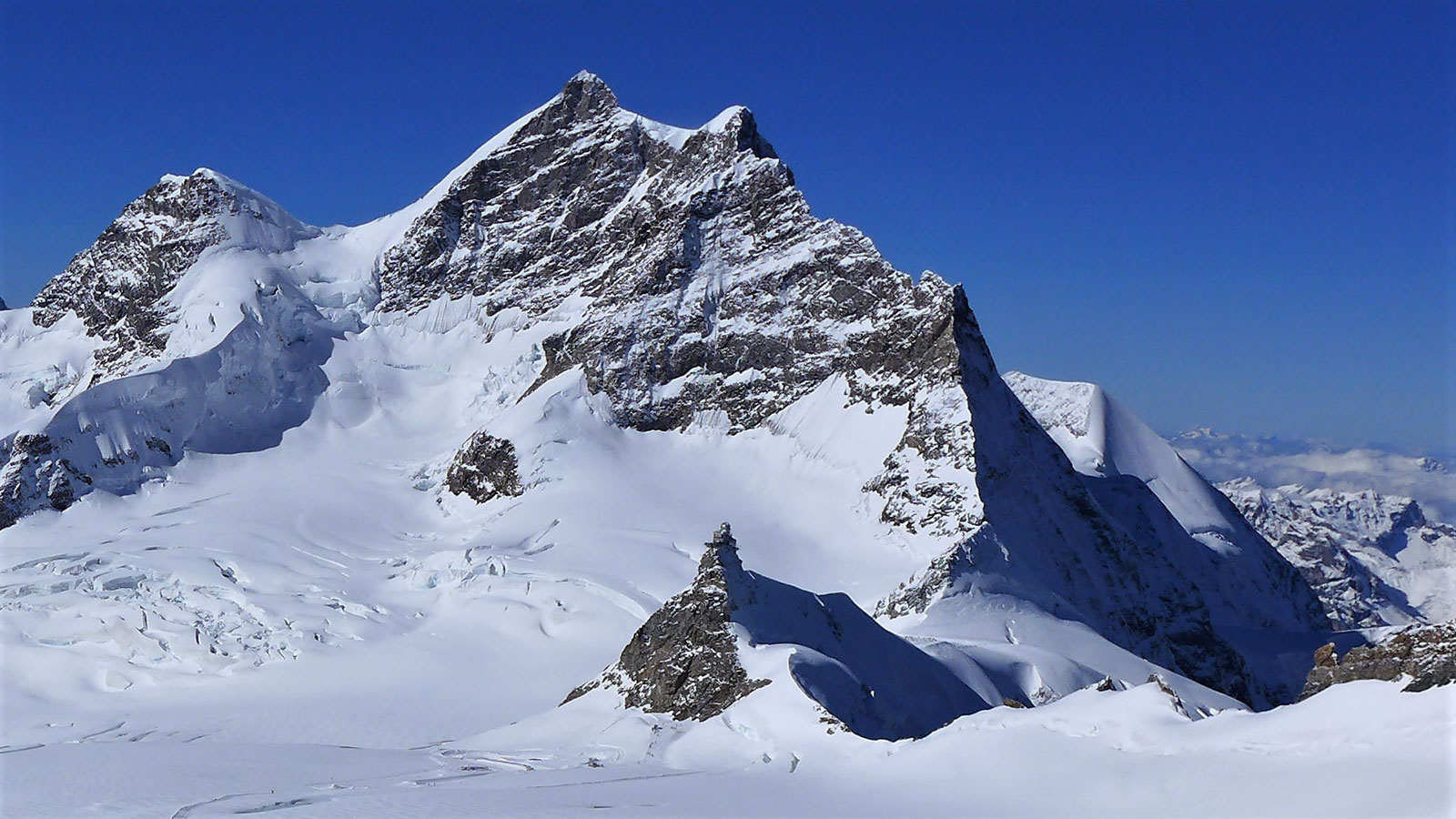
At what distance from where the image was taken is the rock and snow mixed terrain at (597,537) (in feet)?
116

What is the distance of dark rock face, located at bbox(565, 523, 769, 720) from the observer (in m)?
45.9

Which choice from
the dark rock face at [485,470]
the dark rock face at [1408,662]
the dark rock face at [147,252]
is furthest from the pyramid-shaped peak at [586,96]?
the dark rock face at [1408,662]

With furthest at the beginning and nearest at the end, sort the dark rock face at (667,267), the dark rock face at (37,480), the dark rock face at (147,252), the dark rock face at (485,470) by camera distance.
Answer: the dark rock face at (147,252)
the dark rock face at (667,267)
the dark rock face at (485,470)
the dark rock face at (37,480)

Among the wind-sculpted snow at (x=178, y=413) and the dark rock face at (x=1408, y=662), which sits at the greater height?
the wind-sculpted snow at (x=178, y=413)

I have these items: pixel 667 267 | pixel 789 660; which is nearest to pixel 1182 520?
pixel 667 267

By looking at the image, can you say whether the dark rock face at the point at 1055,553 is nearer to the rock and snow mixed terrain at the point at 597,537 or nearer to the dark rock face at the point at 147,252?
the rock and snow mixed terrain at the point at 597,537

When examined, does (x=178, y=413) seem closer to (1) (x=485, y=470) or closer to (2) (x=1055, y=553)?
(1) (x=485, y=470)

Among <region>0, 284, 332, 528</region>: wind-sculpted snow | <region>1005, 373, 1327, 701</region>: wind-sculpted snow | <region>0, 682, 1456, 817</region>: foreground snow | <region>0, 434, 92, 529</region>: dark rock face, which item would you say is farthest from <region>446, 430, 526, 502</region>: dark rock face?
<region>0, 682, 1456, 817</region>: foreground snow

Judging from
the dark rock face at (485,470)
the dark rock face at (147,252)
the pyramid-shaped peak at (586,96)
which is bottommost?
the dark rock face at (485,470)

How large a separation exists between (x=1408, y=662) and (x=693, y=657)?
2428cm

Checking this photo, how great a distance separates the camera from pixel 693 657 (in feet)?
157

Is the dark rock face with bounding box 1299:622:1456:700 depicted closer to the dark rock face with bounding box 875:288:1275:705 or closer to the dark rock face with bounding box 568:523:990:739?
the dark rock face with bounding box 568:523:990:739

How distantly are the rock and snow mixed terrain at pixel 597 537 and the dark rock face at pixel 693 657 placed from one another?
0.18m

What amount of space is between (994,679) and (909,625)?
1623cm
